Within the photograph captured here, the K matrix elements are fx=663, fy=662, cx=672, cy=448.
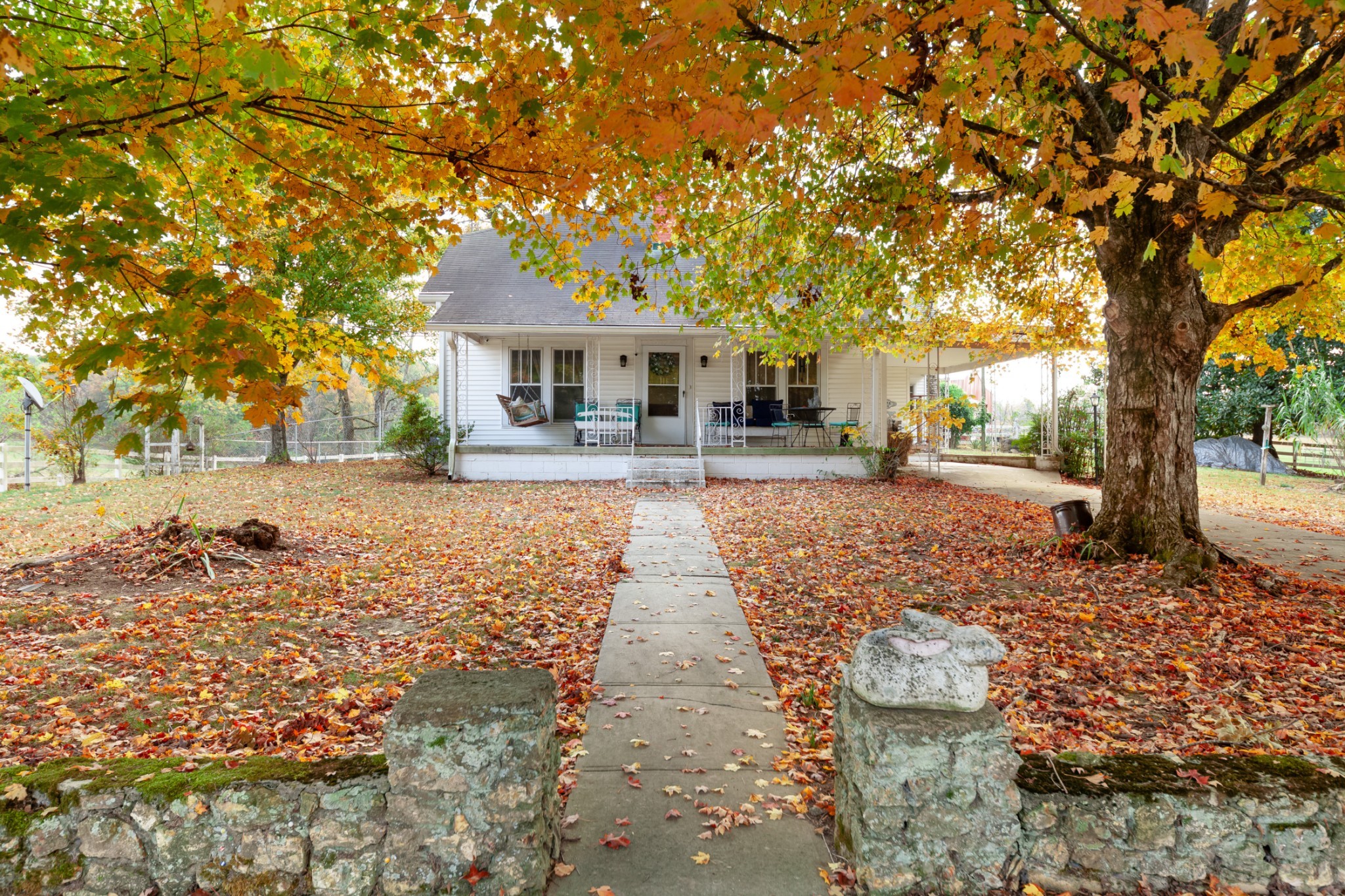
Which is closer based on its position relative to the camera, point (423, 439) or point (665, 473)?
point (665, 473)

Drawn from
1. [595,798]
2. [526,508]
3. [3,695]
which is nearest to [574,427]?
[526,508]

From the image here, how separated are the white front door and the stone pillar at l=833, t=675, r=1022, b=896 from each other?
1278 centimetres

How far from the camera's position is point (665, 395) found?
49.1 ft

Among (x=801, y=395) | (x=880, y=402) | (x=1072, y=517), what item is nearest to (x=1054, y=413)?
(x=880, y=402)

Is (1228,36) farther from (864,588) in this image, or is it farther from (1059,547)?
(864,588)

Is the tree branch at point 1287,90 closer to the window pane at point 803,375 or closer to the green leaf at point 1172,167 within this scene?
the green leaf at point 1172,167

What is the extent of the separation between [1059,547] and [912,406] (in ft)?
17.6

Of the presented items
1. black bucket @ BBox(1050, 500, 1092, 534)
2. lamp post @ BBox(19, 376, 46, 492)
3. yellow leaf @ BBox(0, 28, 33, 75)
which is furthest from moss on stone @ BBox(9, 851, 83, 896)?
lamp post @ BBox(19, 376, 46, 492)

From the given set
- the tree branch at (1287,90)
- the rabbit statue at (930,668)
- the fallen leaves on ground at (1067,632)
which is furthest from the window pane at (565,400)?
the rabbit statue at (930,668)

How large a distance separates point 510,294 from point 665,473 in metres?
5.40

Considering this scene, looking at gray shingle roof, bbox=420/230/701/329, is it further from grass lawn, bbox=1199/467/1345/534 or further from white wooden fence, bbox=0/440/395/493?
grass lawn, bbox=1199/467/1345/534

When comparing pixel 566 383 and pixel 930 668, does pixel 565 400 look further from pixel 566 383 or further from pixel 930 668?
pixel 930 668

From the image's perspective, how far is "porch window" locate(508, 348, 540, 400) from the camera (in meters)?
14.7

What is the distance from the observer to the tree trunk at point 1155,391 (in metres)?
5.63
